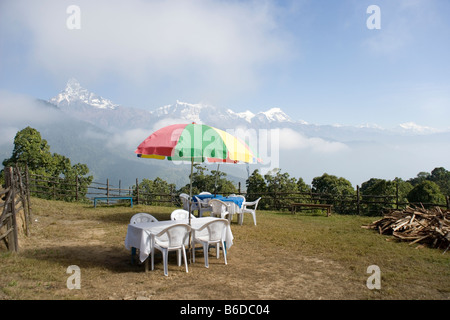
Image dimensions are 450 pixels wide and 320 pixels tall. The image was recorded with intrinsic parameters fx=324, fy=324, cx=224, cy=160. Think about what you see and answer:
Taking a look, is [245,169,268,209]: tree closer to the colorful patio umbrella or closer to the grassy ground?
the grassy ground

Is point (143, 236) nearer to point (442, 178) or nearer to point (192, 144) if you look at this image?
point (192, 144)

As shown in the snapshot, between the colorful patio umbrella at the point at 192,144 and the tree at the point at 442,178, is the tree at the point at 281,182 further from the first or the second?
the colorful patio umbrella at the point at 192,144

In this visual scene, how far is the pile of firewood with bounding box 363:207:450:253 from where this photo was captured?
7219mm

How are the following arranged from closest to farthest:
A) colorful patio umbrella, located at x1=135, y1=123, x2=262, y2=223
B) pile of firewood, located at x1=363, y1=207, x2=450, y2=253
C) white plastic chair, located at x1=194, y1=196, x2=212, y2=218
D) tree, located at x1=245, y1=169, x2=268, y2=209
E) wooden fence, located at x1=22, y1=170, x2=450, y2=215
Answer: colorful patio umbrella, located at x1=135, y1=123, x2=262, y2=223, pile of firewood, located at x1=363, y1=207, x2=450, y2=253, white plastic chair, located at x1=194, y1=196, x2=212, y2=218, wooden fence, located at x1=22, y1=170, x2=450, y2=215, tree, located at x1=245, y1=169, x2=268, y2=209

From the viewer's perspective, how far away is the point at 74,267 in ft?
16.4

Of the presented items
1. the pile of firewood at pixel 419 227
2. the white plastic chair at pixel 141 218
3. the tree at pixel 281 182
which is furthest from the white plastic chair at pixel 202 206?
the tree at pixel 281 182

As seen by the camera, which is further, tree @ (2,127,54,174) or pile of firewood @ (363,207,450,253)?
tree @ (2,127,54,174)

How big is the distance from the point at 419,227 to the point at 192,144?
21.4 feet

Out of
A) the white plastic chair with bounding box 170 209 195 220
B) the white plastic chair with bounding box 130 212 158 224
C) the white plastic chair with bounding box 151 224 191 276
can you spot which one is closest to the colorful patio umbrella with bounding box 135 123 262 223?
the white plastic chair with bounding box 151 224 191 276

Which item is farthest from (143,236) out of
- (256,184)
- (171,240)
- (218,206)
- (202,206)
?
(256,184)

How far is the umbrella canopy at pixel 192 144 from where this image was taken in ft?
15.8

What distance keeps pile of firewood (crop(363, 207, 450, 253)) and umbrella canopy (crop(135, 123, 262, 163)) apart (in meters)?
4.89

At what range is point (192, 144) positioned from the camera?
492cm
